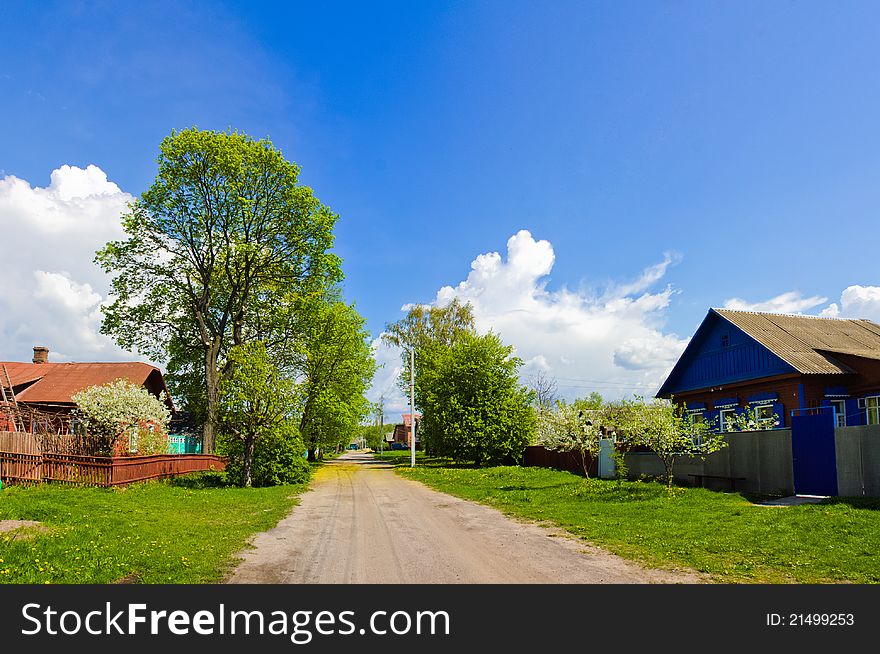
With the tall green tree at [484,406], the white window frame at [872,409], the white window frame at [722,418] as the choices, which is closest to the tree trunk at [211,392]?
the tall green tree at [484,406]

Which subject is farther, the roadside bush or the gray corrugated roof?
the roadside bush

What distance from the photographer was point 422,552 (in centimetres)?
1110

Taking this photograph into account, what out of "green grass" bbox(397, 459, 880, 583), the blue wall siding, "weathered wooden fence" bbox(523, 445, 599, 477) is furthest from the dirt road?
the blue wall siding

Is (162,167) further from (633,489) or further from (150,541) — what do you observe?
(633,489)

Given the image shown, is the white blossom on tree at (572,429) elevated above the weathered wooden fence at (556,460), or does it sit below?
above

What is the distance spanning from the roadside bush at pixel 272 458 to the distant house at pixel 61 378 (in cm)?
1527

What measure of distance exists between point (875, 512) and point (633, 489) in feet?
24.2

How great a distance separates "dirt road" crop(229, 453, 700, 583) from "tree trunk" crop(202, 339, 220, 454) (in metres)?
16.3

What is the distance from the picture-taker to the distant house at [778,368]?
78.5 feet

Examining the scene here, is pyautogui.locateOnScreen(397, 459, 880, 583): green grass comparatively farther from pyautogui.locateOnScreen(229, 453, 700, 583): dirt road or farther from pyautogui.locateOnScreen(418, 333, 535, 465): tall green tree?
pyautogui.locateOnScreen(418, 333, 535, 465): tall green tree

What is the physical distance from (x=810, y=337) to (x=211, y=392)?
1172 inches

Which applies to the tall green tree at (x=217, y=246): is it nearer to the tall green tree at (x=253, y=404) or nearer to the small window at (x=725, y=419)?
the tall green tree at (x=253, y=404)

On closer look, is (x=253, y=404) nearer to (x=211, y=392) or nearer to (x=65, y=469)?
(x=65, y=469)

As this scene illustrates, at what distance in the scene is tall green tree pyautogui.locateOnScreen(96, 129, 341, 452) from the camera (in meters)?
31.2
